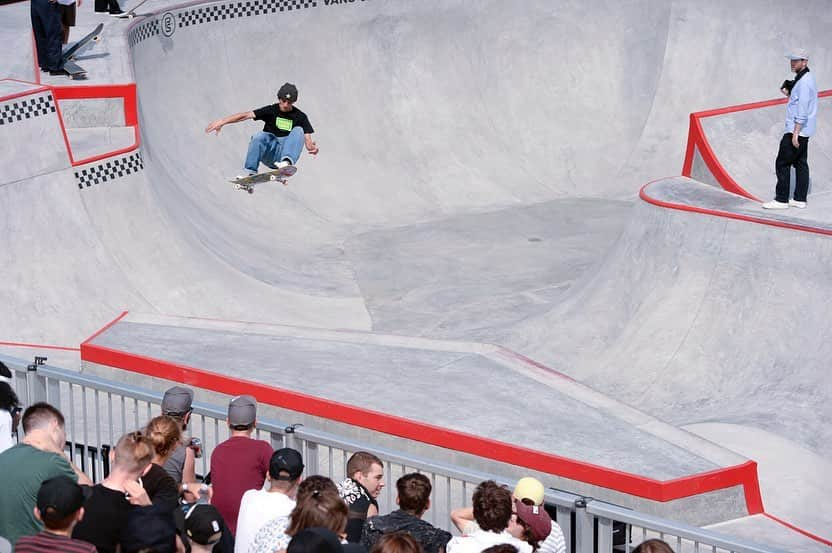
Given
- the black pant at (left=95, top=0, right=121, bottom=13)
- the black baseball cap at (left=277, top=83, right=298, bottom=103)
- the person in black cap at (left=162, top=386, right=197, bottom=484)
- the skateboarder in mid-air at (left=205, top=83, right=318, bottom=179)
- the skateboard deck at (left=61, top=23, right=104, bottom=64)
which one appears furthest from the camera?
the black pant at (left=95, top=0, right=121, bottom=13)

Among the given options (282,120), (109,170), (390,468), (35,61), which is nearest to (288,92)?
(282,120)

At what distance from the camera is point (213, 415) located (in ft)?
22.4

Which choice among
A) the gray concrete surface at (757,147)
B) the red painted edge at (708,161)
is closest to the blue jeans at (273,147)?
the red painted edge at (708,161)

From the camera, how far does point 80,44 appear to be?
52.7ft

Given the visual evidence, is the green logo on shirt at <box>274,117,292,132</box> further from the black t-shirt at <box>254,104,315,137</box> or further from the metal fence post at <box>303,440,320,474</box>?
the metal fence post at <box>303,440,320,474</box>

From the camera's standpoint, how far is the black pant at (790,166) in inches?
484

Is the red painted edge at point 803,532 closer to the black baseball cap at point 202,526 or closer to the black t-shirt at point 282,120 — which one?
the black baseball cap at point 202,526

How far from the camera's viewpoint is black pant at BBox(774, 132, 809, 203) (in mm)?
12297

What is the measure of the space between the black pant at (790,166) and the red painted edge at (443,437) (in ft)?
17.9

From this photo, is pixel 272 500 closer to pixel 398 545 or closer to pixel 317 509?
pixel 317 509

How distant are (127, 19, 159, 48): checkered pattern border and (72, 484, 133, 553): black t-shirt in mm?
13203

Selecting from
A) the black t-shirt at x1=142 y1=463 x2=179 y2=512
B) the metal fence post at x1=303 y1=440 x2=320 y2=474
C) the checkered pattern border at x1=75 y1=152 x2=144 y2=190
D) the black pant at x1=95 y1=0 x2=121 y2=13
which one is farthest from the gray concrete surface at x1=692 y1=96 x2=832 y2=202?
the black t-shirt at x1=142 y1=463 x2=179 y2=512

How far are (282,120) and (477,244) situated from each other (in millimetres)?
6380

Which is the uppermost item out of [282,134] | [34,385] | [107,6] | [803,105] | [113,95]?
[107,6]
